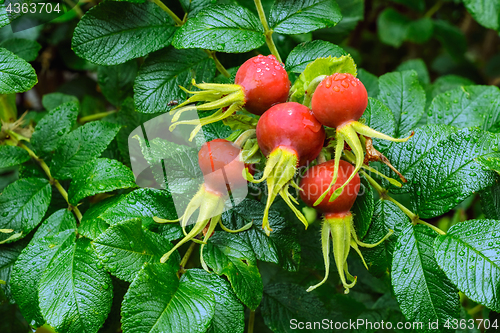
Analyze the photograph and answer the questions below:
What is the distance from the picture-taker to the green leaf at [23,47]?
4.52 ft

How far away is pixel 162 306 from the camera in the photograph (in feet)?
2.67

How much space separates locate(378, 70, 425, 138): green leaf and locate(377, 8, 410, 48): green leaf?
100cm

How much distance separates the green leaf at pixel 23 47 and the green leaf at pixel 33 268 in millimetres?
745

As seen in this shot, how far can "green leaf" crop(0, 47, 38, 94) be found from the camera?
0.95 meters

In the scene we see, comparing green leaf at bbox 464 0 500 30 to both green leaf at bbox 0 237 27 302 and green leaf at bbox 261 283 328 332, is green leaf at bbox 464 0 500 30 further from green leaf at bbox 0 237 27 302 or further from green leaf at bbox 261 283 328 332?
green leaf at bbox 0 237 27 302

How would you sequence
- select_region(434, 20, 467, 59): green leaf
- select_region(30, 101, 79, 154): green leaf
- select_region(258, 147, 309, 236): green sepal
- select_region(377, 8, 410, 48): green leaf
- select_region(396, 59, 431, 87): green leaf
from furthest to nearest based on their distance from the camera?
select_region(434, 20, 467, 59): green leaf < select_region(377, 8, 410, 48): green leaf < select_region(396, 59, 431, 87): green leaf < select_region(30, 101, 79, 154): green leaf < select_region(258, 147, 309, 236): green sepal

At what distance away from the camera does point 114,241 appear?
33.3 inches

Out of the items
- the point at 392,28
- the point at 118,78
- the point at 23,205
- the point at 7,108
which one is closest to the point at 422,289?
the point at 23,205

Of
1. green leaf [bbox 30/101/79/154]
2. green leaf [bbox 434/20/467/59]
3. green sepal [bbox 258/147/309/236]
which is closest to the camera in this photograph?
green sepal [bbox 258/147/309/236]

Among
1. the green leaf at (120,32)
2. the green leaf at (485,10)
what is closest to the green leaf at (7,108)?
the green leaf at (120,32)

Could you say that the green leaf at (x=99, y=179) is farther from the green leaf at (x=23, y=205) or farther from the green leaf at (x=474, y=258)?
the green leaf at (x=474, y=258)

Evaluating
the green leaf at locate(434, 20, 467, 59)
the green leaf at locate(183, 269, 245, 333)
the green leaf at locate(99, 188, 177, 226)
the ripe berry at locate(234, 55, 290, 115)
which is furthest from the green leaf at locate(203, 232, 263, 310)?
the green leaf at locate(434, 20, 467, 59)

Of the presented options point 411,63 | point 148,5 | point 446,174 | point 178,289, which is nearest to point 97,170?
point 178,289

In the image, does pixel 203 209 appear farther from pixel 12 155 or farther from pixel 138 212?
pixel 12 155
